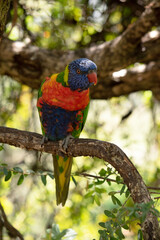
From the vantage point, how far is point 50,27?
346 cm

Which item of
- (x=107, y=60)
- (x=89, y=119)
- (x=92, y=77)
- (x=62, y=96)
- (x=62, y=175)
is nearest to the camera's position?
(x=92, y=77)

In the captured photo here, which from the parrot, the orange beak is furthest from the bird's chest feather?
the orange beak

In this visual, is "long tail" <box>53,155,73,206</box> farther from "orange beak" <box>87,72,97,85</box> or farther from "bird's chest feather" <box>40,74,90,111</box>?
"orange beak" <box>87,72,97,85</box>

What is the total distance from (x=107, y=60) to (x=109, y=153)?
60.6 inches

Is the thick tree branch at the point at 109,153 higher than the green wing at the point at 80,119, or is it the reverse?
the green wing at the point at 80,119

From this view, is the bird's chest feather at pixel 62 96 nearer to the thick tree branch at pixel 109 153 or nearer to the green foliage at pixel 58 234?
the thick tree branch at pixel 109 153

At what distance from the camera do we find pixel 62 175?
2.57m

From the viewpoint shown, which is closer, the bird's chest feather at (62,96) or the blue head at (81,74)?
the blue head at (81,74)

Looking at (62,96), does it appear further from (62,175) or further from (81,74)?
(62,175)

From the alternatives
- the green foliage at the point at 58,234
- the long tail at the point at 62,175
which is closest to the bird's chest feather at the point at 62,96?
the long tail at the point at 62,175

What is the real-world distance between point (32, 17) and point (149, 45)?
1341 mm

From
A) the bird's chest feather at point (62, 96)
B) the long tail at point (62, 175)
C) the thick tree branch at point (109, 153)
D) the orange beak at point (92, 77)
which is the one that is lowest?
the long tail at point (62, 175)

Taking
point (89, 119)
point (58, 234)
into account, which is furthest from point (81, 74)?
point (89, 119)

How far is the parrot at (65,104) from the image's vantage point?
86.6 inches
